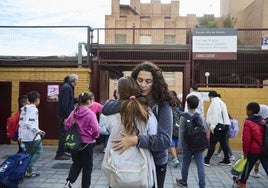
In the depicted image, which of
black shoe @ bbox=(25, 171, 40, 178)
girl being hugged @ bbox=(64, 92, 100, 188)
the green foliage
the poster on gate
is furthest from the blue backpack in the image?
the green foliage

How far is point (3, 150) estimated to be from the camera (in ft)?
31.7

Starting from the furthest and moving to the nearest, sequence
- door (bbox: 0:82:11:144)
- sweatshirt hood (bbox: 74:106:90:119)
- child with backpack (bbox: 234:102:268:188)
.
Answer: door (bbox: 0:82:11:144) < child with backpack (bbox: 234:102:268:188) < sweatshirt hood (bbox: 74:106:90:119)

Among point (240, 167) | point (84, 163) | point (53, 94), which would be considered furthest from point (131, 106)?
point (53, 94)

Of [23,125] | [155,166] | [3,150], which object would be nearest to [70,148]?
[23,125]

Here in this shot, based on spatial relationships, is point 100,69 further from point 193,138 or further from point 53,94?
point 193,138

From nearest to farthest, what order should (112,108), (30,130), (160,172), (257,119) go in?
1. (112,108)
2. (160,172)
3. (257,119)
4. (30,130)

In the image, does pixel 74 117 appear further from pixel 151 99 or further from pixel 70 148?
pixel 151 99

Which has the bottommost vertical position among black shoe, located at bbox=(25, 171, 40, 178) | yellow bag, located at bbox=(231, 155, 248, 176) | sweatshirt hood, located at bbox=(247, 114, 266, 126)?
black shoe, located at bbox=(25, 171, 40, 178)

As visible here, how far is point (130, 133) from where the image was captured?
8.84 ft

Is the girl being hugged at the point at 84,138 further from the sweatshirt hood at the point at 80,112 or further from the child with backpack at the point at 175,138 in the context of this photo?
the child with backpack at the point at 175,138

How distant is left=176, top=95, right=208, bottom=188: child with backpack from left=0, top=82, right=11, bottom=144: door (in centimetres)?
658

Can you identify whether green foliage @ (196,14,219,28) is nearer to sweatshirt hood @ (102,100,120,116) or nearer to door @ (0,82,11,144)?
door @ (0,82,11,144)

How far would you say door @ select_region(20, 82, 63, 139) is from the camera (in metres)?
10.6

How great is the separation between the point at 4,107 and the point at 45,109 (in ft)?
4.29
